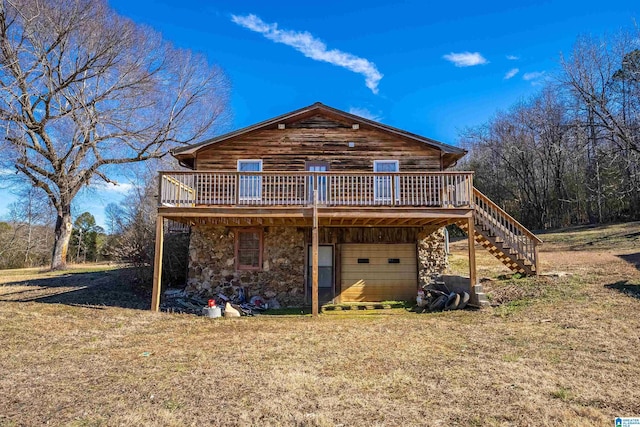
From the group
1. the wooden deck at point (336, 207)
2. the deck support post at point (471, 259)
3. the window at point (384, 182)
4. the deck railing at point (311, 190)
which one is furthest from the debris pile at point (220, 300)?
the deck support post at point (471, 259)

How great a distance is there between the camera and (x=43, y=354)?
7074 mm

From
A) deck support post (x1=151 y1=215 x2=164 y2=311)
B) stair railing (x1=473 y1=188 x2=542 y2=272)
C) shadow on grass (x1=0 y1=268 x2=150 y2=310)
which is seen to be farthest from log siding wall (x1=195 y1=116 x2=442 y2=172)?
shadow on grass (x1=0 y1=268 x2=150 y2=310)

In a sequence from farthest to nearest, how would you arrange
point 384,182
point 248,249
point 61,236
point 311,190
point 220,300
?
point 61,236
point 248,249
point 384,182
point 220,300
point 311,190

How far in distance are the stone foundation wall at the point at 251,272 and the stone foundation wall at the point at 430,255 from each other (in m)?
4.08

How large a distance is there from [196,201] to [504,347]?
8.65 metres

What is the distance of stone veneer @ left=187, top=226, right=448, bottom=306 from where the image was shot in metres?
13.8

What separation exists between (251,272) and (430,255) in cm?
613

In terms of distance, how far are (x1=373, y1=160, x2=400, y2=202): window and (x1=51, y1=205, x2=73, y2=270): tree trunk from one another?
60.6 feet

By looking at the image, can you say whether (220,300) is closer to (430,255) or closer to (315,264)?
(315,264)

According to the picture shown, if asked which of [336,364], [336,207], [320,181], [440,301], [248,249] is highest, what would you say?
[320,181]

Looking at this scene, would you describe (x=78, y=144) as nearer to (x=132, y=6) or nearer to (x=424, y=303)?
(x=132, y=6)

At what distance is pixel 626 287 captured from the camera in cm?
1101

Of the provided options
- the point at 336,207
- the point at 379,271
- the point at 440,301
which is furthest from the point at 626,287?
the point at 336,207

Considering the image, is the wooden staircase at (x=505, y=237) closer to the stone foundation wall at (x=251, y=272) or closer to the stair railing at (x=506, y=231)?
the stair railing at (x=506, y=231)
